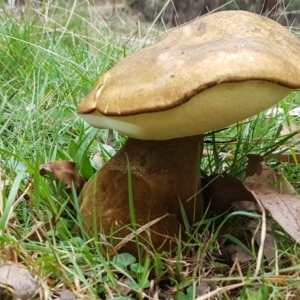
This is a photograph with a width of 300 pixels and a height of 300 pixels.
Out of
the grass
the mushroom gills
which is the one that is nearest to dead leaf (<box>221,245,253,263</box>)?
the grass

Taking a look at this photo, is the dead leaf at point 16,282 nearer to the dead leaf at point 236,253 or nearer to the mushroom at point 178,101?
the mushroom at point 178,101

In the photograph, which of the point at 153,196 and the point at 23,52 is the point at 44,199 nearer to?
the point at 153,196

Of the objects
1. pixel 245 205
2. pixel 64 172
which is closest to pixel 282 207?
pixel 245 205

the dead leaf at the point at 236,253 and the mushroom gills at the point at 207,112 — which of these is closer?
the mushroom gills at the point at 207,112

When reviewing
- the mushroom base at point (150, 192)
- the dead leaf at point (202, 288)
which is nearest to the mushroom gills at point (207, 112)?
the mushroom base at point (150, 192)

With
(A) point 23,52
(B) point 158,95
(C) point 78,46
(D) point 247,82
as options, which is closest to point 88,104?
(B) point 158,95

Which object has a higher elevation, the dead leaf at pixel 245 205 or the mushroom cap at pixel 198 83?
the mushroom cap at pixel 198 83

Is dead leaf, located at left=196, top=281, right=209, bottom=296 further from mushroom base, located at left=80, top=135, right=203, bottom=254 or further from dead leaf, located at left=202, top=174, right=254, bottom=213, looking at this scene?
dead leaf, located at left=202, top=174, right=254, bottom=213
